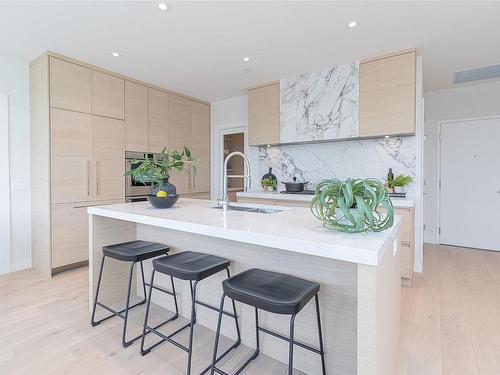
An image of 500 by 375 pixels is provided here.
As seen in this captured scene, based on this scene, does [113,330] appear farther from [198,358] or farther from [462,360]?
[462,360]

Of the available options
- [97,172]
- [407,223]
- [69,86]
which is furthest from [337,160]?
[69,86]

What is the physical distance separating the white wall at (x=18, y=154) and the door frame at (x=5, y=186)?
0.04 meters

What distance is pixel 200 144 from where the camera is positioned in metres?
5.04

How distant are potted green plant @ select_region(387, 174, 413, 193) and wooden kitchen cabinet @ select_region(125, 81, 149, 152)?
10.9ft

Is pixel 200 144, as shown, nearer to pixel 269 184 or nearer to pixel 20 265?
pixel 269 184

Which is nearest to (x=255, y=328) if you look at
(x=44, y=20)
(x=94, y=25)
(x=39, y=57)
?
(x=94, y=25)

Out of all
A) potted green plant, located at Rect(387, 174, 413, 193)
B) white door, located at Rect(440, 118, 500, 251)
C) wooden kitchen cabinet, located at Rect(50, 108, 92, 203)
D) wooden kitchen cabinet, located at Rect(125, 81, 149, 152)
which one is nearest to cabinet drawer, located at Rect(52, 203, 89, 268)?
wooden kitchen cabinet, located at Rect(50, 108, 92, 203)

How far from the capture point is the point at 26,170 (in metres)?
3.38

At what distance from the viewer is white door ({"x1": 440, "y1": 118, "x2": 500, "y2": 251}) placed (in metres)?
4.21

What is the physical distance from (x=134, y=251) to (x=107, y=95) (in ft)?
8.28

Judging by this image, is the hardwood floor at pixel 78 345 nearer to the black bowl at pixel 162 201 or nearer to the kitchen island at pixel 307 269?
the kitchen island at pixel 307 269

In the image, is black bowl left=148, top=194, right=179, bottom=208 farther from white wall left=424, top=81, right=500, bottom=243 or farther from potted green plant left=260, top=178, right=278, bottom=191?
white wall left=424, top=81, right=500, bottom=243

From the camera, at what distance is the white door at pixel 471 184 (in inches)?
166

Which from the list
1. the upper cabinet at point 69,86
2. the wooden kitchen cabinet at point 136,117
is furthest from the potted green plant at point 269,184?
the upper cabinet at point 69,86
